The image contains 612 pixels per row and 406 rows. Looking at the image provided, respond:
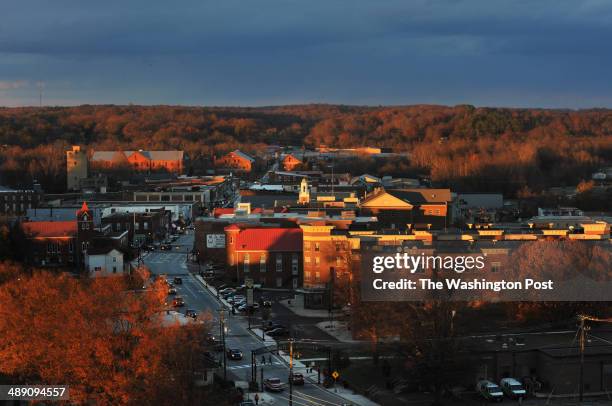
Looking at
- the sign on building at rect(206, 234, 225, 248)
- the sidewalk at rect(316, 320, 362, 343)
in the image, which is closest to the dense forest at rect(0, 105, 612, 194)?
the sign on building at rect(206, 234, 225, 248)

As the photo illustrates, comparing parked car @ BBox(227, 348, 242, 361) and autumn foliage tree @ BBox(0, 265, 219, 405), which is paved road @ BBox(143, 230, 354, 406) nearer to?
parked car @ BBox(227, 348, 242, 361)

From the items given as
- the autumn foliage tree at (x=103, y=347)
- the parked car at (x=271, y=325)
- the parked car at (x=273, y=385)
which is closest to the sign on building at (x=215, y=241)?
the parked car at (x=271, y=325)

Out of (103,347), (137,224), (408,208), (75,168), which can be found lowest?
(137,224)

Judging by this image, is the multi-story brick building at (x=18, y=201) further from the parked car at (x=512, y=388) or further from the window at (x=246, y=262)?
the parked car at (x=512, y=388)

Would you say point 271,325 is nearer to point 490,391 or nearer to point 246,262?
point 246,262

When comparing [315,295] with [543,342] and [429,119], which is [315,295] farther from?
[429,119]

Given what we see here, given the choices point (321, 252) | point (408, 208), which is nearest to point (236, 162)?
point (408, 208)

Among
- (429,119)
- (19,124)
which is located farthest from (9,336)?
(429,119)
